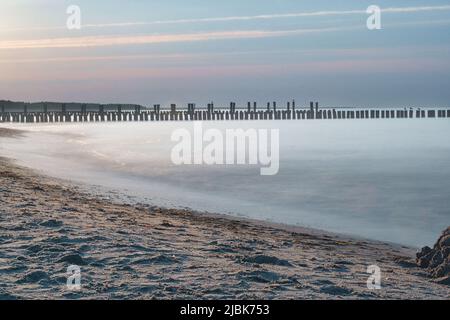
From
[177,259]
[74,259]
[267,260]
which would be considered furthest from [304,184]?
[74,259]

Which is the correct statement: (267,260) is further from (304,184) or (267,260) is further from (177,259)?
(304,184)

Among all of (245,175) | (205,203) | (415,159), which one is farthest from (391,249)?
(415,159)

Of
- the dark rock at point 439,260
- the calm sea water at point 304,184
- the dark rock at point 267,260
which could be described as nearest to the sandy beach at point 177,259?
the dark rock at point 267,260

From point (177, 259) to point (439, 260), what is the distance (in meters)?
2.75

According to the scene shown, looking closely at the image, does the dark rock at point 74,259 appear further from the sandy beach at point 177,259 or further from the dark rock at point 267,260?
the dark rock at point 267,260

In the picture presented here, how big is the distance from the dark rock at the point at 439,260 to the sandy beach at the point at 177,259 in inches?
5.6

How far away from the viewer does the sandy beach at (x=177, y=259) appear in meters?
5.24

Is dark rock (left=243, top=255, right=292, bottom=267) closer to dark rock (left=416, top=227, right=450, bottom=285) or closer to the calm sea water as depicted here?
dark rock (left=416, top=227, right=450, bottom=285)

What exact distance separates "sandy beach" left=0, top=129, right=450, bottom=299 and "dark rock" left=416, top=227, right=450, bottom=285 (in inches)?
5.6

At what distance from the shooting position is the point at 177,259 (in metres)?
6.21

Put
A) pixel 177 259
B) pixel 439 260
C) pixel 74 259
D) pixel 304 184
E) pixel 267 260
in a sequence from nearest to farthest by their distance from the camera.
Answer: pixel 74 259 < pixel 177 259 < pixel 267 260 < pixel 439 260 < pixel 304 184

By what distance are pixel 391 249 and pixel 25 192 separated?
552 cm

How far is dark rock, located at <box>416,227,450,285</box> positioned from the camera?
6496 mm
